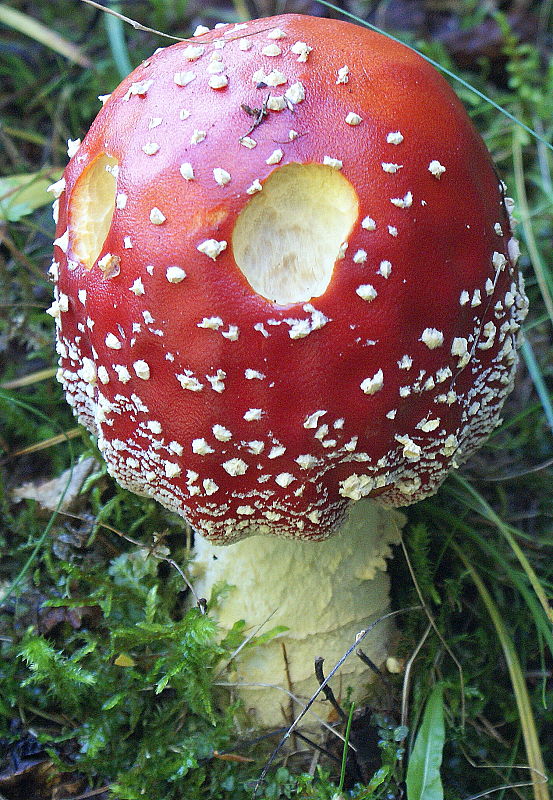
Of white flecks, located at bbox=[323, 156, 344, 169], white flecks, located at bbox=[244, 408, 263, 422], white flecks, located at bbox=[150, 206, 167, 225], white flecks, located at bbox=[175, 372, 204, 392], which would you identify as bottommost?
white flecks, located at bbox=[244, 408, 263, 422]

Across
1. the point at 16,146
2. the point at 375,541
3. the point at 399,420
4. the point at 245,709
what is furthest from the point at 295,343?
the point at 16,146

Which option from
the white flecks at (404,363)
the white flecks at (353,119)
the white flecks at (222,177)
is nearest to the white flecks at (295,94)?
the white flecks at (353,119)

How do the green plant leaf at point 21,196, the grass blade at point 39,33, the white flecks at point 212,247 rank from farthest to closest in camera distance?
the grass blade at point 39,33, the green plant leaf at point 21,196, the white flecks at point 212,247

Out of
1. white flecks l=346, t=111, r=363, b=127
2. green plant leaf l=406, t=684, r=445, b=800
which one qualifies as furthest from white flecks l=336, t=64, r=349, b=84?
green plant leaf l=406, t=684, r=445, b=800

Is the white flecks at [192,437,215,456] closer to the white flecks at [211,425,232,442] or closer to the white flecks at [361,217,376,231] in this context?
the white flecks at [211,425,232,442]

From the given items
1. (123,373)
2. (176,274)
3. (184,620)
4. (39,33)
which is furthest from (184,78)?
(39,33)

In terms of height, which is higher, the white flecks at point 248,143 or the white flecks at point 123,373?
the white flecks at point 248,143

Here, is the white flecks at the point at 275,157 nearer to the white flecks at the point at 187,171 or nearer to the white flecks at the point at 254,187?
the white flecks at the point at 254,187

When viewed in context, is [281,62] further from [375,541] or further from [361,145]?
[375,541]
